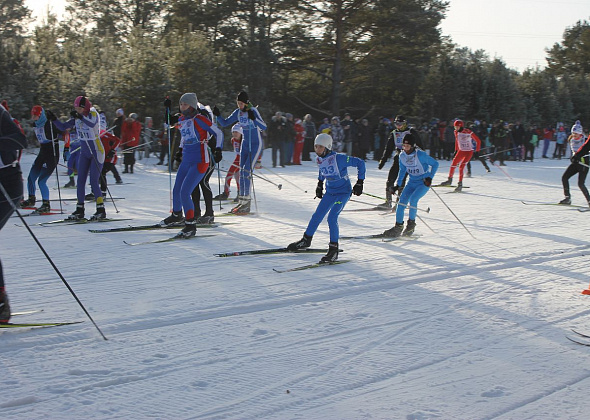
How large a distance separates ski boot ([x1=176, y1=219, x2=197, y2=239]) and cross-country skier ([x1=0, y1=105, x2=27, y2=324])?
3.92 meters

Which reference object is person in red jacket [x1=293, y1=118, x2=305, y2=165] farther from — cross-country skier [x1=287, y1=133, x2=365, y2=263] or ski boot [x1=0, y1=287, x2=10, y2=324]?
ski boot [x1=0, y1=287, x2=10, y2=324]

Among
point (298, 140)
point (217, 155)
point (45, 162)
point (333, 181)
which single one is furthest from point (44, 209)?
point (298, 140)

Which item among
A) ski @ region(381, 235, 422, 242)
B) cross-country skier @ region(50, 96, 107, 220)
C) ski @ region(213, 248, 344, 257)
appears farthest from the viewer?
cross-country skier @ region(50, 96, 107, 220)

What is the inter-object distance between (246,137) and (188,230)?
11.1 feet

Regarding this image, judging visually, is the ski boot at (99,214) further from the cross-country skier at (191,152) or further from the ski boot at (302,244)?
the ski boot at (302,244)

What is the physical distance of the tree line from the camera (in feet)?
84.6

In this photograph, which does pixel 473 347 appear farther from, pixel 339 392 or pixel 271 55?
pixel 271 55

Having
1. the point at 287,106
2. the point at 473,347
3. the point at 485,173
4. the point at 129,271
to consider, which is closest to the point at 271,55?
the point at 287,106

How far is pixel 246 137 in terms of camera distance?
12.1m

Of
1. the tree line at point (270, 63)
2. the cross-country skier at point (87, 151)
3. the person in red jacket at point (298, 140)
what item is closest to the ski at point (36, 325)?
the cross-country skier at point (87, 151)

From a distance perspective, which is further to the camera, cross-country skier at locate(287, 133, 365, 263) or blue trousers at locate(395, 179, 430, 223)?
blue trousers at locate(395, 179, 430, 223)

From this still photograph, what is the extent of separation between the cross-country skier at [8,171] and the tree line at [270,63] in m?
20.3

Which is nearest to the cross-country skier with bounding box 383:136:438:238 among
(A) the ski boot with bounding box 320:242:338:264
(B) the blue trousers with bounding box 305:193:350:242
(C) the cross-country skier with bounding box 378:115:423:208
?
(B) the blue trousers with bounding box 305:193:350:242

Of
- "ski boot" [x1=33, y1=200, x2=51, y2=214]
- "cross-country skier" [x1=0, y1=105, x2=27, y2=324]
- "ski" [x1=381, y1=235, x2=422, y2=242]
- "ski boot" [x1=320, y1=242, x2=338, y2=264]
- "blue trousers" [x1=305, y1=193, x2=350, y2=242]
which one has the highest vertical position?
"cross-country skier" [x1=0, y1=105, x2=27, y2=324]
